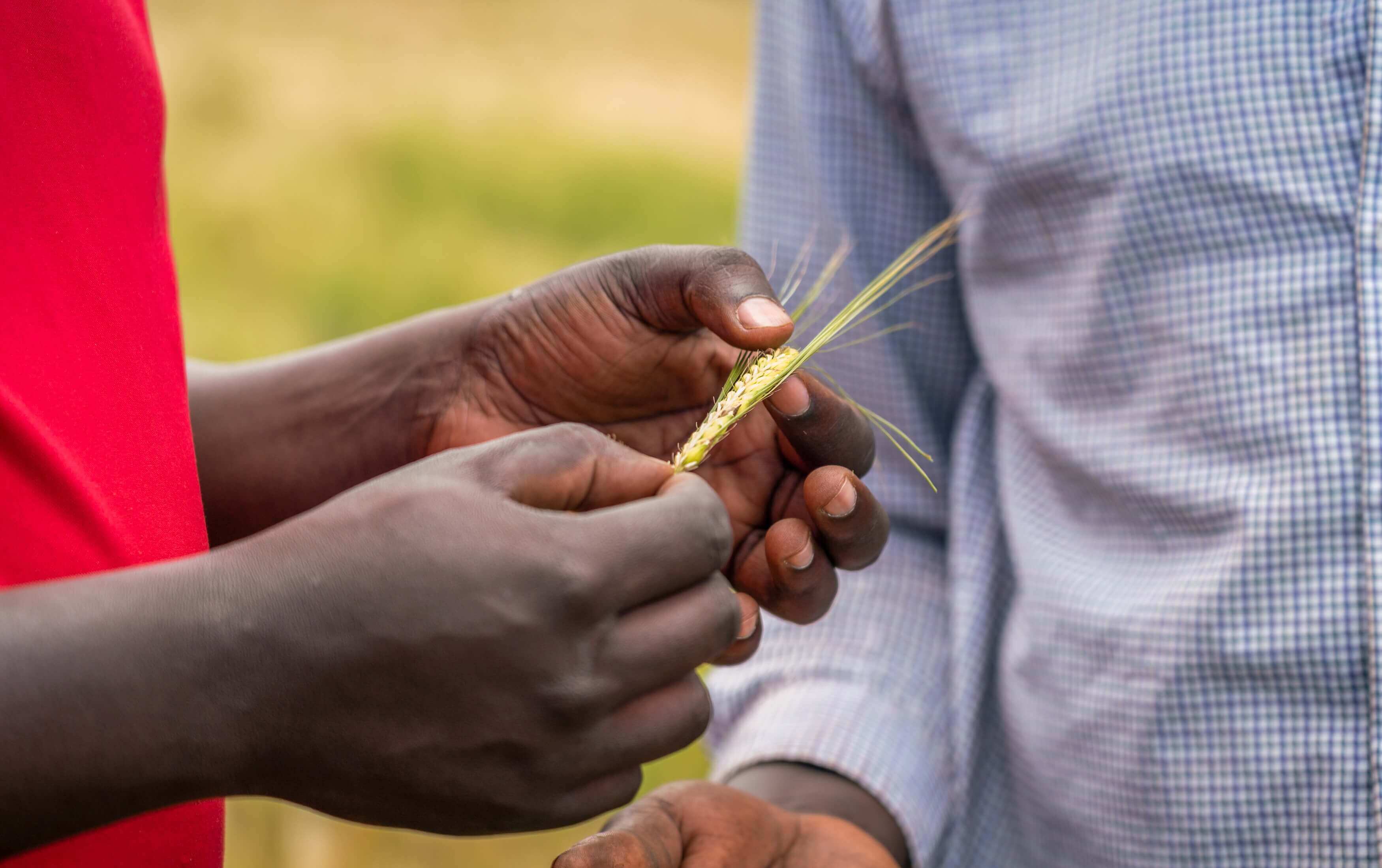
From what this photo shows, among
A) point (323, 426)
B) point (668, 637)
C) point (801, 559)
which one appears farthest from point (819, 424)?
point (323, 426)

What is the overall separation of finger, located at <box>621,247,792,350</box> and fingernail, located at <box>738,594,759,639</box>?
0.88 feet

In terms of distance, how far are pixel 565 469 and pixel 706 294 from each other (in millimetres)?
309

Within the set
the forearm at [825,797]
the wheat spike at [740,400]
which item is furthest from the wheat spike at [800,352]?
the forearm at [825,797]

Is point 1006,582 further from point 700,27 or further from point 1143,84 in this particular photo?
point 700,27

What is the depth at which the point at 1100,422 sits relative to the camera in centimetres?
129

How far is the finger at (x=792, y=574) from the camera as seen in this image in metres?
1.04

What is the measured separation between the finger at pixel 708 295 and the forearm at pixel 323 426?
0.25 metres

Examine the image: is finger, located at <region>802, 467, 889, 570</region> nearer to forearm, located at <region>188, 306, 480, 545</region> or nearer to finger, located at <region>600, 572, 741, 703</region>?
finger, located at <region>600, 572, 741, 703</region>

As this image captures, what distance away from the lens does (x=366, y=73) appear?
16.1 ft

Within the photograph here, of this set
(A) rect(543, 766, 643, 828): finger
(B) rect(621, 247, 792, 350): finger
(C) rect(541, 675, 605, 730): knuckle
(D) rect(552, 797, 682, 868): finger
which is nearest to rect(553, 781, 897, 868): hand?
(D) rect(552, 797, 682, 868): finger

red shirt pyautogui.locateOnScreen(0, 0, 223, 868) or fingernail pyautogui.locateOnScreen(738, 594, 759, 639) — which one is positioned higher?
red shirt pyautogui.locateOnScreen(0, 0, 223, 868)

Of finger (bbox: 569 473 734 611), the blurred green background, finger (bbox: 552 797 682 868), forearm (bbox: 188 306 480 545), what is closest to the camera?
finger (bbox: 569 473 734 611)

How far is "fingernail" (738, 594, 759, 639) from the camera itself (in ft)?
3.32

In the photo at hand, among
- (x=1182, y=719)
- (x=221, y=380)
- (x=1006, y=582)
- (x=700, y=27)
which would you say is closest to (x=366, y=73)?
(x=700, y=27)
